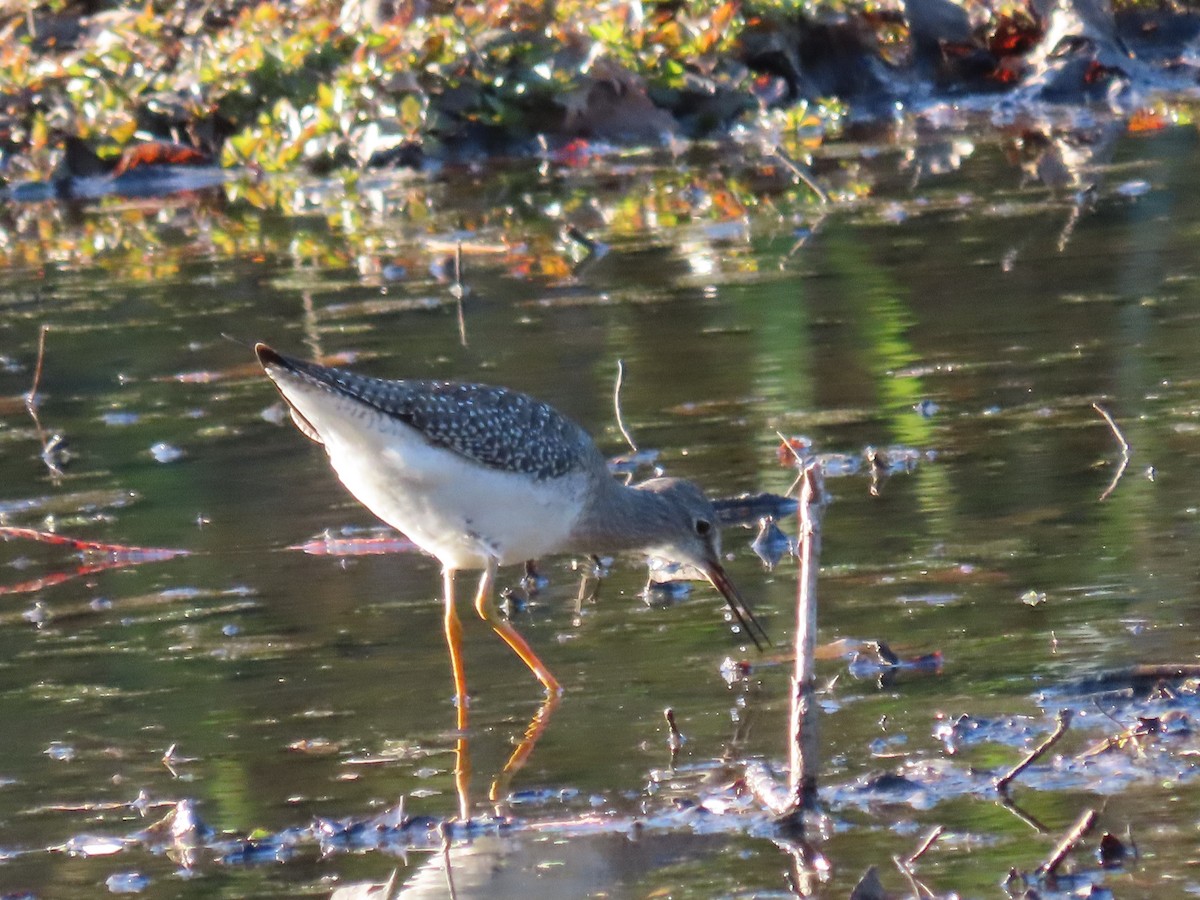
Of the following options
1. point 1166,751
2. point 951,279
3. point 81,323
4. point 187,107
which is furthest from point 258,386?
point 187,107

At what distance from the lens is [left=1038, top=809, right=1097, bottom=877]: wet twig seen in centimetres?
375

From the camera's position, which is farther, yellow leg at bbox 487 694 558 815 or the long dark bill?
the long dark bill

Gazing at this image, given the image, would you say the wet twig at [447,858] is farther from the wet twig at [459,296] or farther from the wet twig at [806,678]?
the wet twig at [459,296]

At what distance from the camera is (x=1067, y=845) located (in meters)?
3.77

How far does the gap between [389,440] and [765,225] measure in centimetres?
690

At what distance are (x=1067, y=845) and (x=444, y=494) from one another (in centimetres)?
271

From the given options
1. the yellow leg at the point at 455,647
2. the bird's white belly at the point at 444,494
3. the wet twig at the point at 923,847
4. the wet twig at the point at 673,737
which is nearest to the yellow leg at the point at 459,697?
the yellow leg at the point at 455,647

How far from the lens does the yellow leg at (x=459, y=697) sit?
4930 mm

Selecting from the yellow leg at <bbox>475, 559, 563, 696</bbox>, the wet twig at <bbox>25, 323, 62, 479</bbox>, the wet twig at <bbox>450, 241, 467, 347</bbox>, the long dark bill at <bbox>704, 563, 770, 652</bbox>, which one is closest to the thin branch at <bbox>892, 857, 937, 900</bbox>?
the yellow leg at <bbox>475, 559, 563, 696</bbox>

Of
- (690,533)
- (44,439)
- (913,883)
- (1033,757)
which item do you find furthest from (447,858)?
(44,439)

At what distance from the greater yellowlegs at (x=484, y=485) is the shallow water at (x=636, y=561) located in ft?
0.57

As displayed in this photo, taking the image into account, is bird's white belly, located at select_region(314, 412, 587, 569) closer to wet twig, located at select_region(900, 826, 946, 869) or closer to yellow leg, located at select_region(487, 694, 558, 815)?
yellow leg, located at select_region(487, 694, 558, 815)

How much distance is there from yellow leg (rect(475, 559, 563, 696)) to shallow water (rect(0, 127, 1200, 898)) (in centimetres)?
Answer: 6

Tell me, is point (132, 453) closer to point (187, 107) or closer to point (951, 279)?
point (951, 279)
